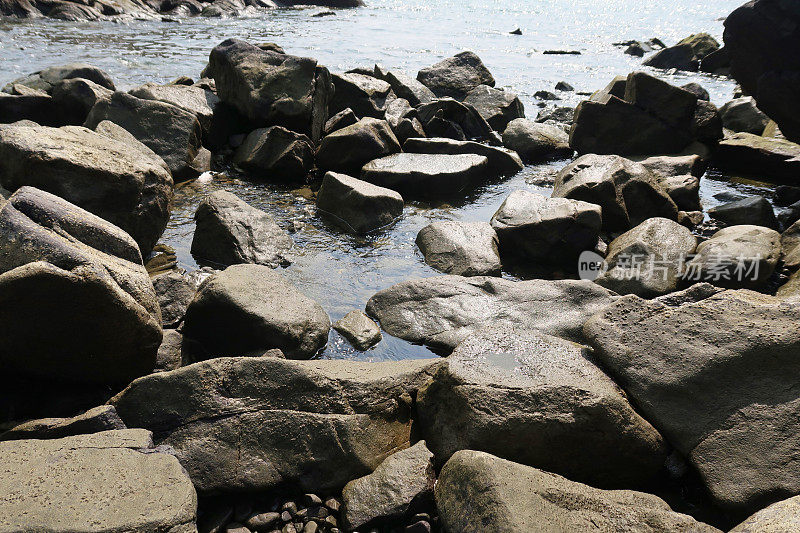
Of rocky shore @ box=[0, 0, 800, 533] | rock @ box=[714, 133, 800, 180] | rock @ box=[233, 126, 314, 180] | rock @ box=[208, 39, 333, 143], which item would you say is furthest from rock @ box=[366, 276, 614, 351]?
rock @ box=[714, 133, 800, 180]

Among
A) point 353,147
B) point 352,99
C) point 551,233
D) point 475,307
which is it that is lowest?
point 475,307

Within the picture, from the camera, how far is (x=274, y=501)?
3160 mm

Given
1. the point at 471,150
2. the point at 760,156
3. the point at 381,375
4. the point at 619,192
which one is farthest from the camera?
the point at 760,156

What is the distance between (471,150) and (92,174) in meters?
5.35

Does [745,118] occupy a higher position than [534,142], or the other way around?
[745,118]

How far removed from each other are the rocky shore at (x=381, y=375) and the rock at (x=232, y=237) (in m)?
0.02

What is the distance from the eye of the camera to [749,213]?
7273mm

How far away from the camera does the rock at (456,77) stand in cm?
1358

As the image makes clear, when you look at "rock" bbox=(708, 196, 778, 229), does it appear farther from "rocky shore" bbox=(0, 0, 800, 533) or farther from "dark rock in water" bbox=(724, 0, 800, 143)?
"dark rock in water" bbox=(724, 0, 800, 143)

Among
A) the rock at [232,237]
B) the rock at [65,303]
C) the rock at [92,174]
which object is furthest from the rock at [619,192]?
the rock at [65,303]

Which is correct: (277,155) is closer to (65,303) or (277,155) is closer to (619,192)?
(619,192)

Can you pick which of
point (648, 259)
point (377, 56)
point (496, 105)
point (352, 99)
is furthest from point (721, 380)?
point (377, 56)

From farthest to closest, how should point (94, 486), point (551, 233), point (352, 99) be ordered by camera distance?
1. point (352, 99)
2. point (551, 233)
3. point (94, 486)

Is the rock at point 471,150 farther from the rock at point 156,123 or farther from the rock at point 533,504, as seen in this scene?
the rock at point 533,504
